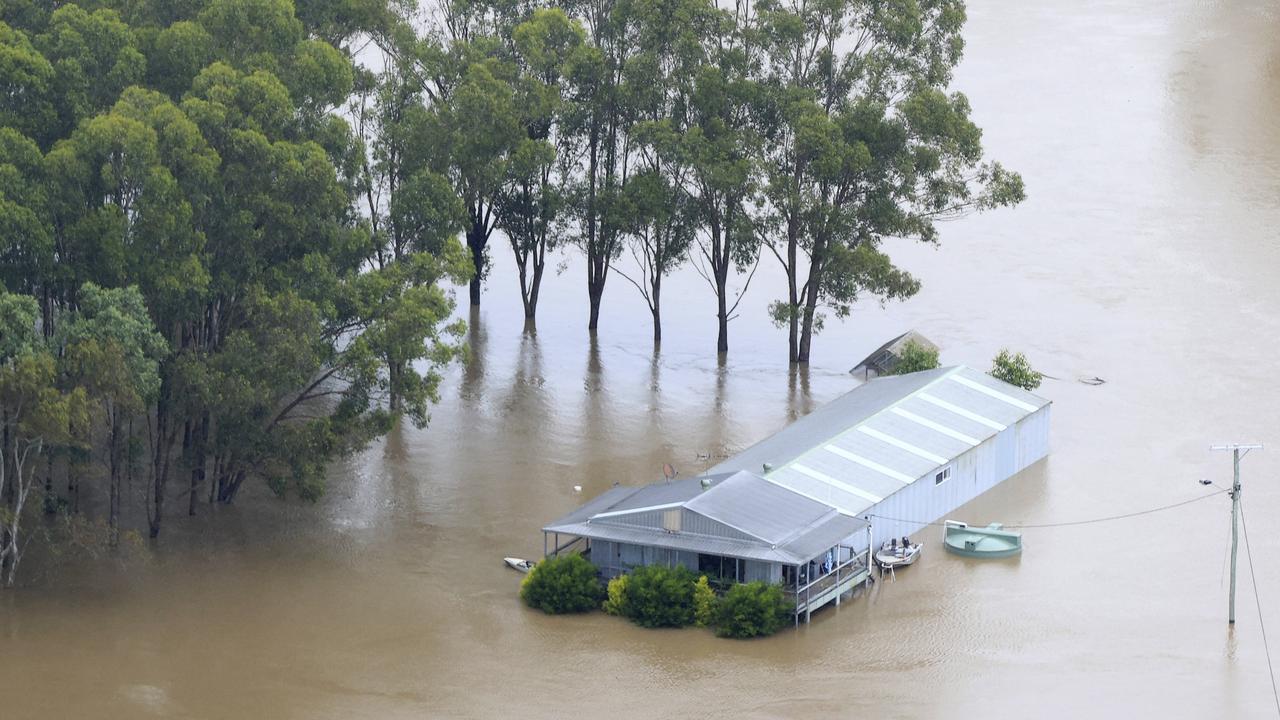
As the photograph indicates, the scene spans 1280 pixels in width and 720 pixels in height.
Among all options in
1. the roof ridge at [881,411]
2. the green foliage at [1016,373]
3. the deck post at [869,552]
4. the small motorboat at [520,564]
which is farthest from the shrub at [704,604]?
the green foliage at [1016,373]

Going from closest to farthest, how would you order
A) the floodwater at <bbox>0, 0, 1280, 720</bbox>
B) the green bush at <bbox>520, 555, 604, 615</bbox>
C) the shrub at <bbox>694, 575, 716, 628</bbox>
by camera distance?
the floodwater at <bbox>0, 0, 1280, 720</bbox>
the shrub at <bbox>694, 575, 716, 628</bbox>
the green bush at <bbox>520, 555, 604, 615</bbox>

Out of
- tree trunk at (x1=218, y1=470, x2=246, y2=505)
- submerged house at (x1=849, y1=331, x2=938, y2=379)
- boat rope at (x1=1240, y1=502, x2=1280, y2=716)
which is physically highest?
submerged house at (x1=849, y1=331, x2=938, y2=379)

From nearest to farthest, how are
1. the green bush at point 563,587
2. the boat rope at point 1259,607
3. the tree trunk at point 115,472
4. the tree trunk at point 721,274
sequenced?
the boat rope at point 1259,607 → the green bush at point 563,587 → the tree trunk at point 115,472 → the tree trunk at point 721,274

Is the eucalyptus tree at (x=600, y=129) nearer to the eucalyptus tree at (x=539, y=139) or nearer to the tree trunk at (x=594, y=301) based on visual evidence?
the tree trunk at (x=594, y=301)

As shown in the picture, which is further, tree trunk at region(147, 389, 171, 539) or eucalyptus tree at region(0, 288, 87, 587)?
tree trunk at region(147, 389, 171, 539)

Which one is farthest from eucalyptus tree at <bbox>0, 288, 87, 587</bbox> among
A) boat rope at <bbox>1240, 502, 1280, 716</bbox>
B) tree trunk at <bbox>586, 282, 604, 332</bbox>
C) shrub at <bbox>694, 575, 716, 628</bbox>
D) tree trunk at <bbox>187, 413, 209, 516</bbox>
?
tree trunk at <bbox>586, 282, 604, 332</bbox>

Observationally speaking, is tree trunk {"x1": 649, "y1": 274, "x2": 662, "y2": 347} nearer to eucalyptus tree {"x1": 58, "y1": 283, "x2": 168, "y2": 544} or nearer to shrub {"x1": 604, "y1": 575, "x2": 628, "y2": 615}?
shrub {"x1": 604, "y1": 575, "x2": 628, "y2": 615}

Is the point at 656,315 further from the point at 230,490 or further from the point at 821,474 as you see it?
the point at 230,490

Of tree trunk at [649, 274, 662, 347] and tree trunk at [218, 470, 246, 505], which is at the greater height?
tree trunk at [649, 274, 662, 347]

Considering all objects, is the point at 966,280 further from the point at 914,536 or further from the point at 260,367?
the point at 260,367
